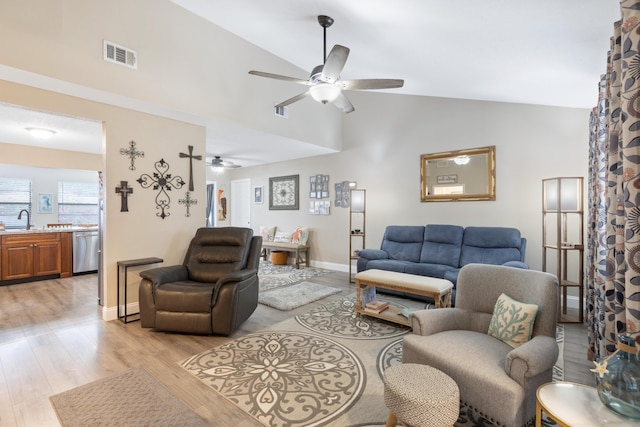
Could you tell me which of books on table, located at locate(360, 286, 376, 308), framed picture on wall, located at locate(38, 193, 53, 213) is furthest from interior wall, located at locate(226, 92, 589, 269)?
framed picture on wall, located at locate(38, 193, 53, 213)

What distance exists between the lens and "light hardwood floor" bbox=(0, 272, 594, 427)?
2.00m

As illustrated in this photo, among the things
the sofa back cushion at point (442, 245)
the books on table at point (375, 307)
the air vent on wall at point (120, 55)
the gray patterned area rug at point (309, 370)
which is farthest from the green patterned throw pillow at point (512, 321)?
the air vent on wall at point (120, 55)

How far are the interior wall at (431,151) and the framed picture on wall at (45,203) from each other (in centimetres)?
492

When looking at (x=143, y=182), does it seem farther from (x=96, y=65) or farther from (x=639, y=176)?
(x=639, y=176)

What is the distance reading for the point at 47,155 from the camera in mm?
5492

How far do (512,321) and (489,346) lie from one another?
232 mm

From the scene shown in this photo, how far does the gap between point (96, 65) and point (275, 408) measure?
140 inches

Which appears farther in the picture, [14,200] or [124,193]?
[14,200]

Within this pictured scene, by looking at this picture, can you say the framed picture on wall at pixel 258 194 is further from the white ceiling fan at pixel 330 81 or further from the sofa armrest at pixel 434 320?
the sofa armrest at pixel 434 320

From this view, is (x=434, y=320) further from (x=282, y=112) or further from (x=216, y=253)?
(x=282, y=112)

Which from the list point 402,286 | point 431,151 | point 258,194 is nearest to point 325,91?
point 402,286

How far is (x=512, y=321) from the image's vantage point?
6.34 ft

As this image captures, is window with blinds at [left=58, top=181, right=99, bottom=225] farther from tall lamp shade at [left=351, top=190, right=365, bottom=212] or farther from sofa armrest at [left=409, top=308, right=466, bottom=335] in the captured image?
sofa armrest at [left=409, top=308, right=466, bottom=335]

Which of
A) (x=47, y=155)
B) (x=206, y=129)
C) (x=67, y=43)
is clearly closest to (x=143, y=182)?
(x=206, y=129)
